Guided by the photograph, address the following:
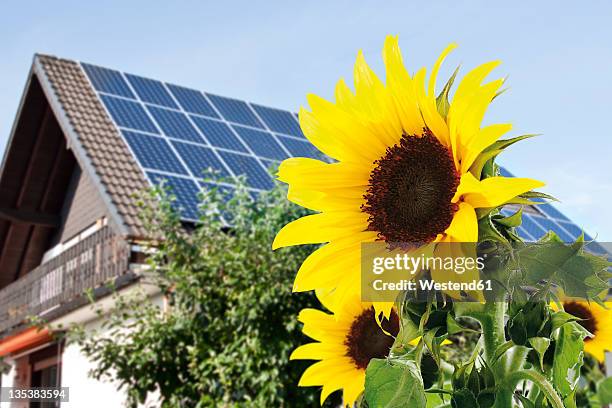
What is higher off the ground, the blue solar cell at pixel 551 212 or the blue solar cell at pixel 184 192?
the blue solar cell at pixel 551 212

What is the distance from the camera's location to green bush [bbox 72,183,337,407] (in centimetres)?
687

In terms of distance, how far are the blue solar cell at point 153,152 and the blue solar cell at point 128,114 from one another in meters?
0.38

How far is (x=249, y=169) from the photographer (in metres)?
11.9

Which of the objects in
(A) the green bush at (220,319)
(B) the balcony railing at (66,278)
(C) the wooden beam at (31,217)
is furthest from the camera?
(C) the wooden beam at (31,217)

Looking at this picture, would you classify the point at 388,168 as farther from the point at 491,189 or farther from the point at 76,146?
the point at 76,146

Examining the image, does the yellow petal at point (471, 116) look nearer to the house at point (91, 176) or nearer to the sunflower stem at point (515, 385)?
the sunflower stem at point (515, 385)

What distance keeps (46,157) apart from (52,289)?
3186mm

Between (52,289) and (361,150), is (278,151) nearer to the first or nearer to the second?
(52,289)

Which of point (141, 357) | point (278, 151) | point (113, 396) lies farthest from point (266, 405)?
point (278, 151)

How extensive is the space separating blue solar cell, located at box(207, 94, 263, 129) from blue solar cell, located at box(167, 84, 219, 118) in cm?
22

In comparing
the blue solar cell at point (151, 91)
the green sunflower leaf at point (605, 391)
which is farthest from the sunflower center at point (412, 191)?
the blue solar cell at point (151, 91)

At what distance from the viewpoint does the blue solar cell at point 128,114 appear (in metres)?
12.4

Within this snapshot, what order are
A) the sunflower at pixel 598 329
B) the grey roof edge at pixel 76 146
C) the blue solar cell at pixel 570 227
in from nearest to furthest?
the sunflower at pixel 598 329
the grey roof edge at pixel 76 146
the blue solar cell at pixel 570 227

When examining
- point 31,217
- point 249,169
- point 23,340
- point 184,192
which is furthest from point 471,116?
point 31,217
